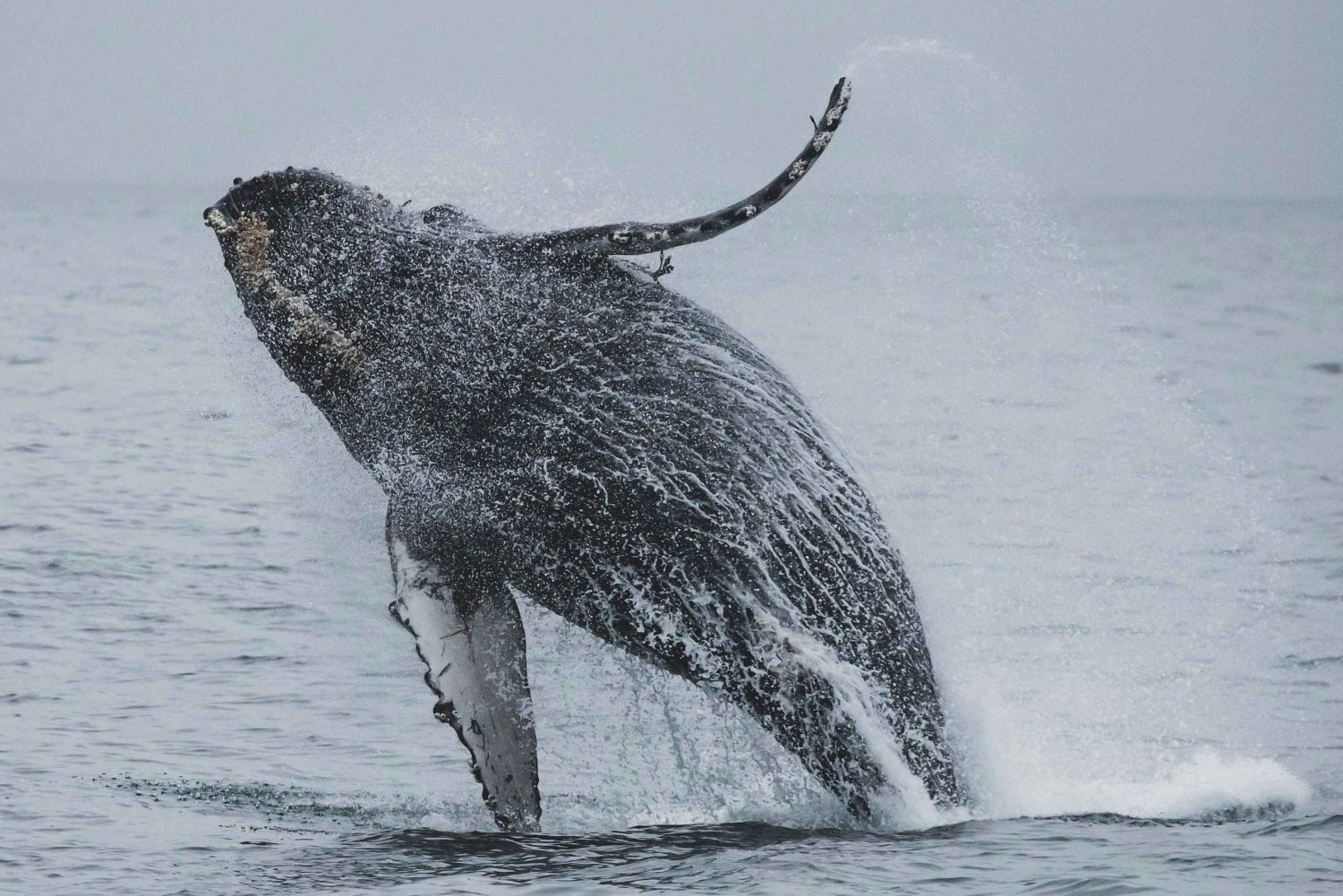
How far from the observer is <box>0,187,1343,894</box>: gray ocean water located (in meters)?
10.8

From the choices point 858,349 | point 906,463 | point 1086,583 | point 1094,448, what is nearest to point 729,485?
point 1086,583

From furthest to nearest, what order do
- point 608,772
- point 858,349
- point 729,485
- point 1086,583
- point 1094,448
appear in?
point 858,349
point 1094,448
point 1086,583
point 608,772
point 729,485

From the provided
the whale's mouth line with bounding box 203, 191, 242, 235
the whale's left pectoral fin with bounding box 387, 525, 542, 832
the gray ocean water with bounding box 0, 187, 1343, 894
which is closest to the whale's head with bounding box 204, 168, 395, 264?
the whale's mouth line with bounding box 203, 191, 242, 235

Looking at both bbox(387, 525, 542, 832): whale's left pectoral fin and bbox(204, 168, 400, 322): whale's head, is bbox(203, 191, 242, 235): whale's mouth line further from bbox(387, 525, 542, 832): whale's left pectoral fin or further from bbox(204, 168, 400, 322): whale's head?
bbox(387, 525, 542, 832): whale's left pectoral fin

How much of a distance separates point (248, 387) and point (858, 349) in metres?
34.5

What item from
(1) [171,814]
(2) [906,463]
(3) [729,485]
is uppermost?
(2) [906,463]

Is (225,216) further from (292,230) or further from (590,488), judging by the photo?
(590,488)

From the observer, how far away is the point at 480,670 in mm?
11484

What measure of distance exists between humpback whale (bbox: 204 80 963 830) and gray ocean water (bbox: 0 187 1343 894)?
1.75ft

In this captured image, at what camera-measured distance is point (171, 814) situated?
11703 millimetres

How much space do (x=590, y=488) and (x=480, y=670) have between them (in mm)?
1362

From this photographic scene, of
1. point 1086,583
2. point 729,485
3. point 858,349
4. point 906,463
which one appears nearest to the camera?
point 729,485

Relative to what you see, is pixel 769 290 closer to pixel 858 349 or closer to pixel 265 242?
pixel 858 349

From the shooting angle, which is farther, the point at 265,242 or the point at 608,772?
the point at 608,772
